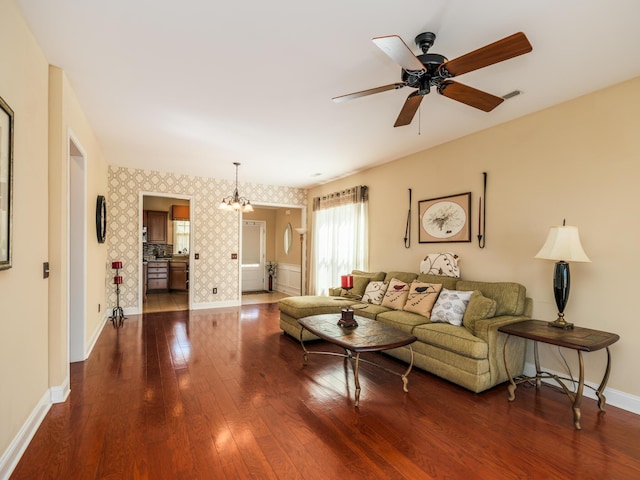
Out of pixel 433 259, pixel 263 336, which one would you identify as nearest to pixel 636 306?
pixel 433 259

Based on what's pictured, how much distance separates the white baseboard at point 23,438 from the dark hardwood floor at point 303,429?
0.16 feet

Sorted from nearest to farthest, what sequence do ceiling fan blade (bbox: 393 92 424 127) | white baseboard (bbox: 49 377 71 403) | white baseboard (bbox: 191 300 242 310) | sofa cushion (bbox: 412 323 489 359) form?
ceiling fan blade (bbox: 393 92 424 127)
white baseboard (bbox: 49 377 71 403)
sofa cushion (bbox: 412 323 489 359)
white baseboard (bbox: 191 300 242 310)

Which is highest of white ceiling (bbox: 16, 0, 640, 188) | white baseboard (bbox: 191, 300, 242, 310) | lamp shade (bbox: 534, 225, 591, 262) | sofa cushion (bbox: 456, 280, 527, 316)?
white ceiling (bbox: 16, 0, 640, 188)

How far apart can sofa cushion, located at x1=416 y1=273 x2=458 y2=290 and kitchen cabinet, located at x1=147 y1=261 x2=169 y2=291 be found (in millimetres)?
6685

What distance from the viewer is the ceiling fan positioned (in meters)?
1.66

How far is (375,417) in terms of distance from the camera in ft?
7.93

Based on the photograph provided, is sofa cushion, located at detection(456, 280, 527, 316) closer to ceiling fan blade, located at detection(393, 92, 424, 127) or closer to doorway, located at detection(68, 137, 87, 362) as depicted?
ceiling fan blade, located at detection(393, 92, 424, 127)

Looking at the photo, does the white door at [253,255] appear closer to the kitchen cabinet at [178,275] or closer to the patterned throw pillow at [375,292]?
the kitchen cabinet at [178,275]

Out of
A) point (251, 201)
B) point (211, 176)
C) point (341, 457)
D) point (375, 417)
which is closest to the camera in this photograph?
point (341, 457)

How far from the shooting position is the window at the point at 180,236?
9.14m

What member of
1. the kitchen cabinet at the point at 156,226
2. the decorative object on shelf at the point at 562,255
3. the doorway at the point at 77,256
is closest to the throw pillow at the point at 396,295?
the decorative object on shelf at the point at 562,255

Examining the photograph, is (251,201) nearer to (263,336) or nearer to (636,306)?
(263,336)

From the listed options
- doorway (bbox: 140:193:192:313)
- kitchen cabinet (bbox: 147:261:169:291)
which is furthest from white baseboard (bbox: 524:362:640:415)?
kitchen cabinet (bbox: 147:261:169:291)

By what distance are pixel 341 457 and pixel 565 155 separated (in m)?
3.21
